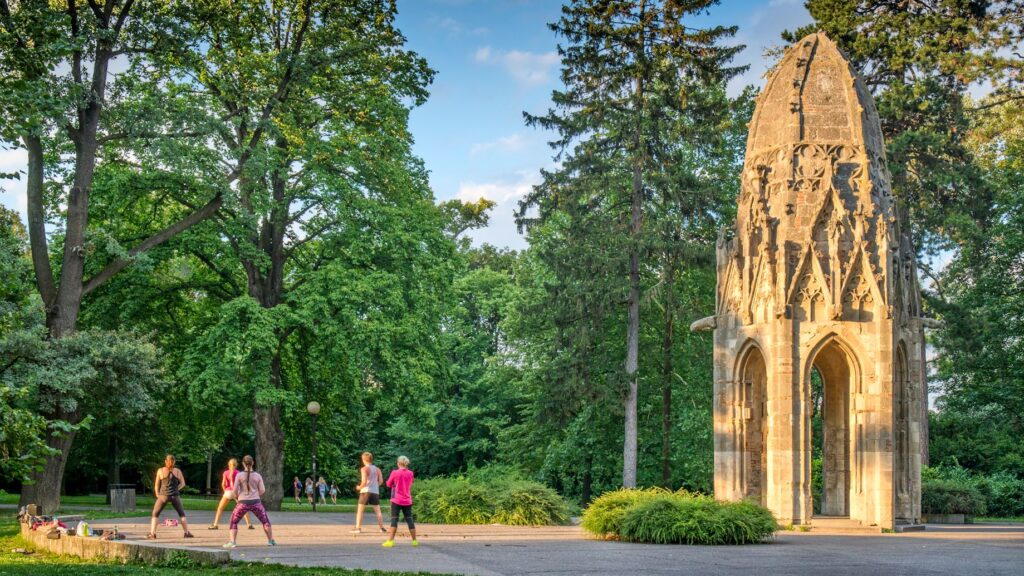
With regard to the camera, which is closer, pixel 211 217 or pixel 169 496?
pixel 169 496

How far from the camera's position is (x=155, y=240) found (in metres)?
28.5

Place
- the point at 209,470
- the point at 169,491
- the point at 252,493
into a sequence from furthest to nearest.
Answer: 1. the point at 209,470
2. the point at 169,491
3. the point at 252,493

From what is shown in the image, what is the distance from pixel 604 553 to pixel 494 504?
9445 mm

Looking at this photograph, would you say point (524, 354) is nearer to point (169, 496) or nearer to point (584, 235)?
point (584, 235)

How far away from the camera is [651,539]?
17.9 meters

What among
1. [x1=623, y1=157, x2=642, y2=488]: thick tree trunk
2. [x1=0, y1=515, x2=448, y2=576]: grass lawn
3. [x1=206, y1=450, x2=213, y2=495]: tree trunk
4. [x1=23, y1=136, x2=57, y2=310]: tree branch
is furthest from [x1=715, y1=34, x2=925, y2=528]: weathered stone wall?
[x1=206, y1=450, x2=213, y2=495]: tree trunk

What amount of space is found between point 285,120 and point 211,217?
11.5ft

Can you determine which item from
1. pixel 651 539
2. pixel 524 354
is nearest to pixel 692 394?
pixel 524 354

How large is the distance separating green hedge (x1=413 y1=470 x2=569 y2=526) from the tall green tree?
9760 millimetres

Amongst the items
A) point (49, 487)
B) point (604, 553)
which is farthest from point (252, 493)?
point (49, 487)

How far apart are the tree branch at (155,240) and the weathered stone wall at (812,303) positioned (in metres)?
14.2

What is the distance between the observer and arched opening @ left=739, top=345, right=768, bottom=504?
75.9ft

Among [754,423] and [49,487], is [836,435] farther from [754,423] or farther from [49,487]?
[49,487]

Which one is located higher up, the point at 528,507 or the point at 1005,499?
the point at 1005,499
